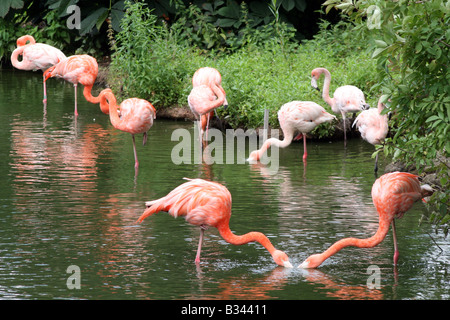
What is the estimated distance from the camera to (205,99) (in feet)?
36.2

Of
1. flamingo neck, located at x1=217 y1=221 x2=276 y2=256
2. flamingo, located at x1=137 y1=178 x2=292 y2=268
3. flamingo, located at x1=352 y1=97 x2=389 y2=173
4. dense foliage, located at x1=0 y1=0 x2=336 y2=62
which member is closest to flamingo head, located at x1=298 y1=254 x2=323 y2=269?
flamingo neck, located at x1=217 y1=221 x2=276 y2=256

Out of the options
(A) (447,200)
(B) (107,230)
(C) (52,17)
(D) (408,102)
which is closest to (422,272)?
(A) (447,200)

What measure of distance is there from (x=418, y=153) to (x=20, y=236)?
3437 mm

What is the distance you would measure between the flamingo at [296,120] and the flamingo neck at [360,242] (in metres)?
4.31

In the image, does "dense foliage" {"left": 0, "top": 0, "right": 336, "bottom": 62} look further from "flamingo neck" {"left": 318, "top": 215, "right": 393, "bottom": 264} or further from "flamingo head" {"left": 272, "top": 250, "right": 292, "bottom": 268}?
"flamingo head" {"left": 272, "top": 250, "right": 292, "bottom": 268}

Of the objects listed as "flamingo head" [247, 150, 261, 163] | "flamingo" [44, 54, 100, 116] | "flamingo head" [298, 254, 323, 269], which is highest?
"flamingo" [44, 54, 100, 116]

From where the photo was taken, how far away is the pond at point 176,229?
18.4ft

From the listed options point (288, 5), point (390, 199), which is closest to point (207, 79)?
point (288, 5)

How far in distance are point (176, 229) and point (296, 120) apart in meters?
3.98

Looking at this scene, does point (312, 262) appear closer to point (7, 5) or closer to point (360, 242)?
point (360, 242)

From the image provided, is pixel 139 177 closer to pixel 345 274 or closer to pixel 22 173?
pixel 22 173

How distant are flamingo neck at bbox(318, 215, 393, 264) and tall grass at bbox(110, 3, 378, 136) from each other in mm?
5436

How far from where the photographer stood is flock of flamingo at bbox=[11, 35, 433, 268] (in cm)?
615

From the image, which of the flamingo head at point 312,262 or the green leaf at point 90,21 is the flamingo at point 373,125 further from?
the green leaf at point 90,21
